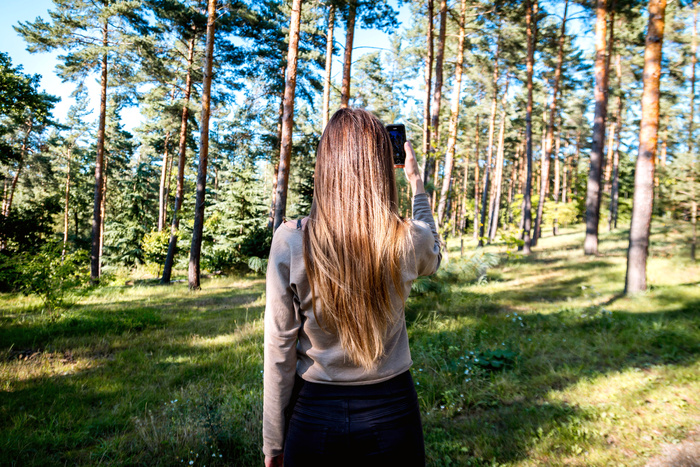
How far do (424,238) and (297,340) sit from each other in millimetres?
727

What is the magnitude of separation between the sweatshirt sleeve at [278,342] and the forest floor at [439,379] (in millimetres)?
2184

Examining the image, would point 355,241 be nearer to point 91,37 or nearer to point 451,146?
point 451,146

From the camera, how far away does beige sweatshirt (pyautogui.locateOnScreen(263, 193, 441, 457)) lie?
1.47 meters

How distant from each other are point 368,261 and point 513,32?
76.1ft

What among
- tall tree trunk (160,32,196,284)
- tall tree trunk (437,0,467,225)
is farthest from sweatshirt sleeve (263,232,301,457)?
tall tree trunk (160,32,196,284)

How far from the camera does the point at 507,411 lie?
4188mm

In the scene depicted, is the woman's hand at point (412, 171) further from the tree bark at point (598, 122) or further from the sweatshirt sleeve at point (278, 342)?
the tree bark at point (598, 122)

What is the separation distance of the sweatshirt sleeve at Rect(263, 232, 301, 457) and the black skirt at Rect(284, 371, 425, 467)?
81mm

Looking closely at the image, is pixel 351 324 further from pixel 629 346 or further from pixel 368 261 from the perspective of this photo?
pixel 629 346

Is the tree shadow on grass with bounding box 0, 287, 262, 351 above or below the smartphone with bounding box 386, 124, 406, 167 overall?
below

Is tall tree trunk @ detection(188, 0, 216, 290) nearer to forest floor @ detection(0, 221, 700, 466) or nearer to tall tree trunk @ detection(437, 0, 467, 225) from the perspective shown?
forest floor @ detection(0, 221, 700, 466)

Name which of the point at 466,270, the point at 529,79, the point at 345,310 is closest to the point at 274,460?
the point at 345,310

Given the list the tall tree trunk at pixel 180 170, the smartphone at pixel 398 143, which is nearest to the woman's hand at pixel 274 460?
the smartphone at pixel 398 143

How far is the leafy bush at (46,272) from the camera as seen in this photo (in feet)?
24.2
